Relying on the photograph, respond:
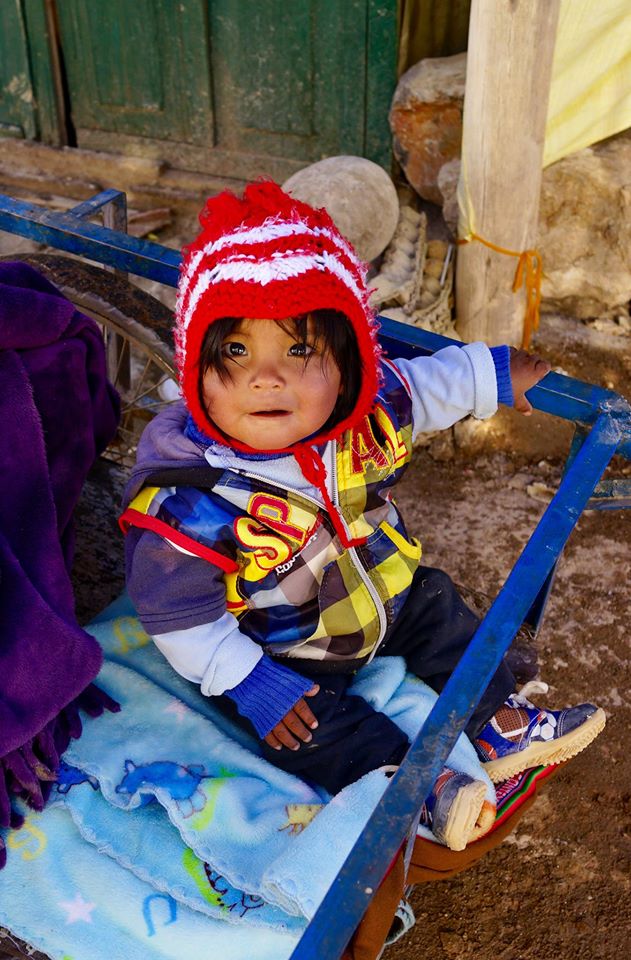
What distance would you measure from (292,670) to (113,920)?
483 mm

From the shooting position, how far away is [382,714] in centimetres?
171

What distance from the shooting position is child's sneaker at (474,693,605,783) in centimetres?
173

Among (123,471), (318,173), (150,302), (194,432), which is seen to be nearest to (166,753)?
(194,432)

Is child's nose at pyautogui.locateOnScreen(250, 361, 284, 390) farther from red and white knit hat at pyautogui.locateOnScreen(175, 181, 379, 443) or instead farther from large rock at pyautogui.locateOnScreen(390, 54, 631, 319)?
large rock at pyautogui.locateOnScreen(390, 54, 631, 319)

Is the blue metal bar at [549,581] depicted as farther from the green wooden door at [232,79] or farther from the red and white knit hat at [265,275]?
the green wooden door at [232,79]

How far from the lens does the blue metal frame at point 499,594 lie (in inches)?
36.7

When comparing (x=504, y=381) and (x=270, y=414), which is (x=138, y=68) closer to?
(x=504, y=381)

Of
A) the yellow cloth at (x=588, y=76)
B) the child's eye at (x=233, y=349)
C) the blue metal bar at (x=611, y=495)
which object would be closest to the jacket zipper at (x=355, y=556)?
the child's eye at (x=233, y=349)

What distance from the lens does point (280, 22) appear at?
429 cm

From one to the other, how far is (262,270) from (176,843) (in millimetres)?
919

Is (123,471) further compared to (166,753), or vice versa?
(123,471)

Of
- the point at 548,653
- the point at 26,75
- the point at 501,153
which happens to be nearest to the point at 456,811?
the point at 548,653

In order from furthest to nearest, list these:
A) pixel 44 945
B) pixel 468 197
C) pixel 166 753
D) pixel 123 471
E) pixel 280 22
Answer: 1. pixel 280 22
2. pixel 468 197
3. pixel 123 471
4. pixel 166 753
5. pixel 44 945

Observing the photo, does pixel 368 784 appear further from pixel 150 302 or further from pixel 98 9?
pixel 98 9
